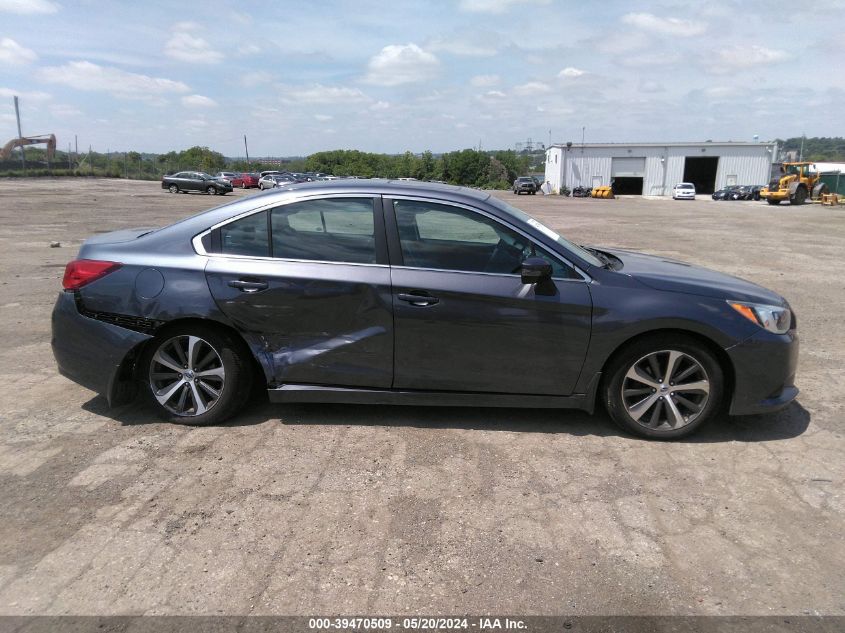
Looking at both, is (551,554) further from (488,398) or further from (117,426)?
(117,426)

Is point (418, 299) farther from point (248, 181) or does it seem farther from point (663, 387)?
point (248, 181)

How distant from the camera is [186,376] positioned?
13.5ft

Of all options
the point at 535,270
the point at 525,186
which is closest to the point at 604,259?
the point at 535,270

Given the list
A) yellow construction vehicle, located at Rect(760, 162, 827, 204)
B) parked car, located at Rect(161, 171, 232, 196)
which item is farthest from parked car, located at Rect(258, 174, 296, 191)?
yellow construction vehicle, located at Rect(760, 162, 827, 204)

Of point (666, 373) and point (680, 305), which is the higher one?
point (680, 305)

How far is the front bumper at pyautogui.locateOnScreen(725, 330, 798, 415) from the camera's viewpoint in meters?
3.87

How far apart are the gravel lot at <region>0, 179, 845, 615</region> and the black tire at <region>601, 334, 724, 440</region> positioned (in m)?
0.12

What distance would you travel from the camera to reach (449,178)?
109m


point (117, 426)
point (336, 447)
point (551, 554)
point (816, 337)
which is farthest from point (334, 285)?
point (816, 337)

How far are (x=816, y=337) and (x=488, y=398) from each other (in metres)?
4.76

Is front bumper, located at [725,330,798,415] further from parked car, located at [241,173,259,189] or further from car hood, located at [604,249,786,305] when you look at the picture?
parked car, located at [241,173,259,189]

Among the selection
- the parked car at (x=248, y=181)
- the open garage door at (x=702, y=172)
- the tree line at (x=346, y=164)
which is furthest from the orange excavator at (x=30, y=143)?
the open garage door at (x=702, y=172)

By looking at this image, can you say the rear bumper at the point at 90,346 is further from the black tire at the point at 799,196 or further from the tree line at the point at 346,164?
the tree line at the point at 346,164

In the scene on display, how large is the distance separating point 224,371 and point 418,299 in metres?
1.41
